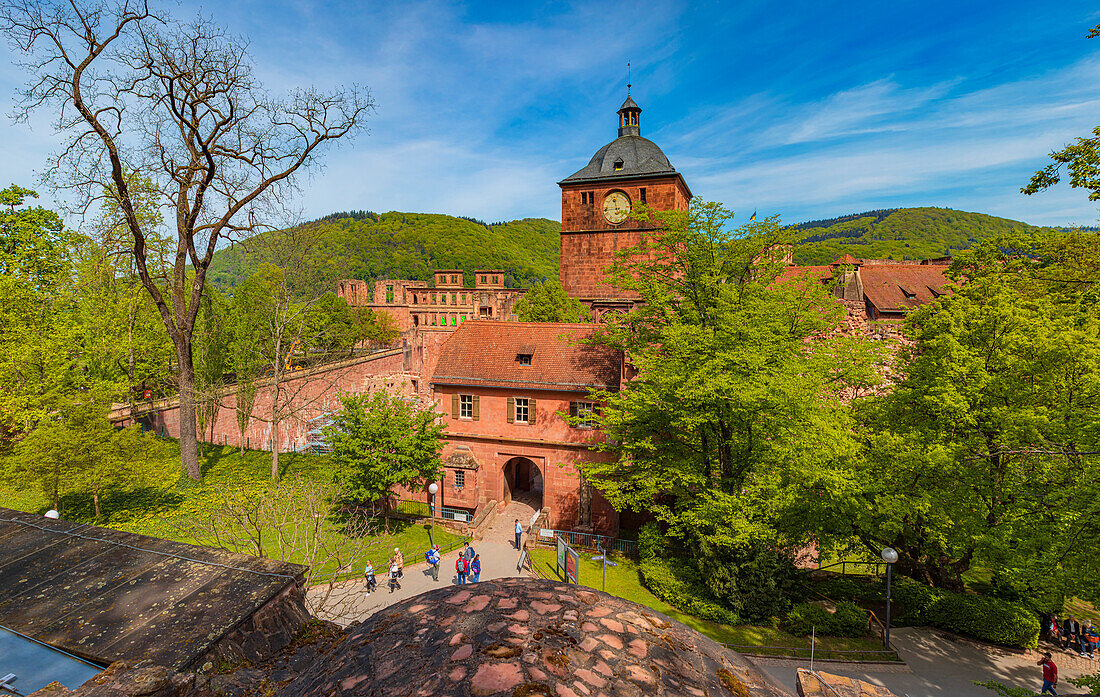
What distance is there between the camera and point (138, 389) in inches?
1121

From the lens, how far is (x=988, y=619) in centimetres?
1433

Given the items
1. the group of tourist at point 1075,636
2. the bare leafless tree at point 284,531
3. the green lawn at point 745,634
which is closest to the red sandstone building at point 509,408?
the green lawn at point 745,634

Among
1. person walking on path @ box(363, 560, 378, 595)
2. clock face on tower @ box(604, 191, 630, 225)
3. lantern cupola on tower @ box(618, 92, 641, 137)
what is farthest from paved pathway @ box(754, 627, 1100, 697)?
lantern cupola on tower @ box(618, 92, 641, 137)

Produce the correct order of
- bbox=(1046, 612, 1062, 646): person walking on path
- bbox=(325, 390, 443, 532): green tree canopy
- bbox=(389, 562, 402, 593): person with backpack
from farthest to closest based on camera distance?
bbox=(325, 390, 443, 532): green tree canopy → bbox=(389, 562, 402, 593): person with backpack → bbox=(1046, 612, 1062, 646): person walking on path

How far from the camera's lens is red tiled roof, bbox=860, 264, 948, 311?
38969mm

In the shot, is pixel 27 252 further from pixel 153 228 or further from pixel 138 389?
pixel 138 389

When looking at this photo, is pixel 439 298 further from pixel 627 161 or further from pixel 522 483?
pixel 522 483

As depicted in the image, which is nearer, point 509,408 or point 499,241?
point 509,408

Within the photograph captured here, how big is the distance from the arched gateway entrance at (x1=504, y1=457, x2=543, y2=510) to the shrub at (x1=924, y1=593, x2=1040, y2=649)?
53.2ft

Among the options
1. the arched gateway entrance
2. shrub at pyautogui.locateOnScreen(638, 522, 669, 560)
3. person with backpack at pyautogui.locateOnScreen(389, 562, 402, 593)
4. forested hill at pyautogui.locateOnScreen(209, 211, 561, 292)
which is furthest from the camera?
forested hill at pyautogui.locateOnScreen(209, 211, 561, 292)

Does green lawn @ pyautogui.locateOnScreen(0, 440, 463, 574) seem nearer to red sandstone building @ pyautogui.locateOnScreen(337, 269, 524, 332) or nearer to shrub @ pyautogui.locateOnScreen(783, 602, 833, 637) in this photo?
shrub @ pyautogui.locateOnScreen(783, 602, 833, 637)

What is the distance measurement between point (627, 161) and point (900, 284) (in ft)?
85.0

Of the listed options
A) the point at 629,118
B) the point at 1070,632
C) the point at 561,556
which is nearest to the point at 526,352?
the point at 561,556

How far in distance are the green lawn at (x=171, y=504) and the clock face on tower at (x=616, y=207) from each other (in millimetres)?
27917
